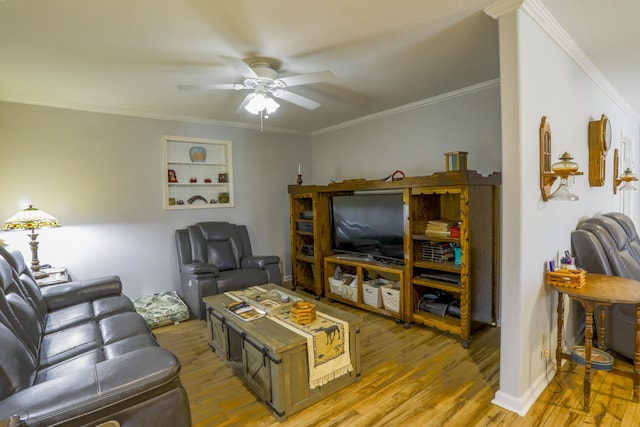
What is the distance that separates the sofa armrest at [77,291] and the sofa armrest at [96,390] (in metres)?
1.66

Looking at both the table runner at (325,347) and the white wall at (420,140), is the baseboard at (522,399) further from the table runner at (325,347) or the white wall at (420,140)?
the white wall at (420,140)

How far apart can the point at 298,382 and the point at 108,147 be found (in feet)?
11.4

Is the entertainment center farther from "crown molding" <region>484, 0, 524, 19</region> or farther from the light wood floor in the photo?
"crown molding" <region>484, 0, 524, 19</region>

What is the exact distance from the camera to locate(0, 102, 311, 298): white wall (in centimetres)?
334

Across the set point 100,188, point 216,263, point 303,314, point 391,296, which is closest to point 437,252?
point 391,296

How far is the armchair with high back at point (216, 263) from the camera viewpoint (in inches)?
141

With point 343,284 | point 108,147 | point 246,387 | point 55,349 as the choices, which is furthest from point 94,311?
point 343,284

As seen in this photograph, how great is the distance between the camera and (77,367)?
1707 mm

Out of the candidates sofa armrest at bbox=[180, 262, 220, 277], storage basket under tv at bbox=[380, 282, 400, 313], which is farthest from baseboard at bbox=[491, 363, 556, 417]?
sofa armrest at bbox=[180, 262, 220, 277]

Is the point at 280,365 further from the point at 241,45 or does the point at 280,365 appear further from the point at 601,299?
the point at 241,45

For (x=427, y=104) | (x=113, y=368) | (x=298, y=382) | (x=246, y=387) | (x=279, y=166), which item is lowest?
(x=246, y=387)

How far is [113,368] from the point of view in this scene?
1375 mm

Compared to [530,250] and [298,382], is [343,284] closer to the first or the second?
[298,382]

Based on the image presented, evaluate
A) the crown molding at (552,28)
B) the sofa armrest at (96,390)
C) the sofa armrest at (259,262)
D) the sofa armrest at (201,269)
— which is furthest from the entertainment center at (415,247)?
A: the sofa armrest at (96,390)
